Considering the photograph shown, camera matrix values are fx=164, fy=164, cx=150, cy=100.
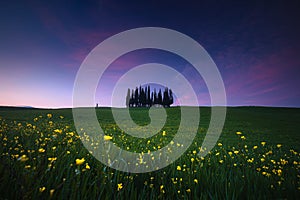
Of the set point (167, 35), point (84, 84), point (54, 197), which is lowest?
point (54, 197)

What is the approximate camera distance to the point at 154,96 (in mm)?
82625

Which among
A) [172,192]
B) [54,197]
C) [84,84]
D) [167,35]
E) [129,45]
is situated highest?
[167,35]

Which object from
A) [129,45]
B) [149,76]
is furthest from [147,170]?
[149,76]

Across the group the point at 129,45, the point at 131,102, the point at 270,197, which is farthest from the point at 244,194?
the point at 131,102

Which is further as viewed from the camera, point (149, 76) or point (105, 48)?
point (149, 76)

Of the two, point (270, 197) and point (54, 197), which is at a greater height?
point (54, 197)

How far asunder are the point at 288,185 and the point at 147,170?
2376mm

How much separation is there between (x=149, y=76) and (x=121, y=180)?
17825mm

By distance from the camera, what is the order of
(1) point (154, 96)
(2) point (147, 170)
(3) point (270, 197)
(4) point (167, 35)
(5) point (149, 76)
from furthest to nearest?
(1) point (154, 96)
(5) point (149, 76)
(4) point (167, 35)
(2) point (147, 170)
(3) point (270, 197)

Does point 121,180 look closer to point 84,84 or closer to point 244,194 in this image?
point 244,194

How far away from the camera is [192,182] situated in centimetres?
276

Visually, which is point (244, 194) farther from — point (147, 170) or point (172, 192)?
point (147, 170)

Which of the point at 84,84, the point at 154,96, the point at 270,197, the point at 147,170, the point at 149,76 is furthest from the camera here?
the point at 154,96

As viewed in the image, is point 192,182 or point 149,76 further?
point 149,76
